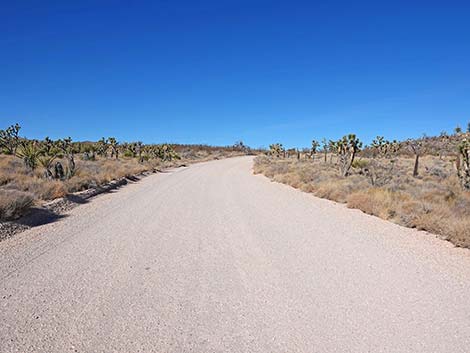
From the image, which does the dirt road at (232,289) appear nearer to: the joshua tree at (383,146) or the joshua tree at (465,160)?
the joshua tree at (465,160)

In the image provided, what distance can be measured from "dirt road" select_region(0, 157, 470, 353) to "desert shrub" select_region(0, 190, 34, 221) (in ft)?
3.22

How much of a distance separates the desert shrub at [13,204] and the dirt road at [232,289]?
0.98 meters

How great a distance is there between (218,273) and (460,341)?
3.22 metres

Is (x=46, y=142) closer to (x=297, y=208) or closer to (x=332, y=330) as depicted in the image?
(x=297, y=208)

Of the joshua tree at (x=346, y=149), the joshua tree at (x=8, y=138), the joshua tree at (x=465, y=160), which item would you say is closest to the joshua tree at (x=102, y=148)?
the joshua tree at (x=8, y=138)

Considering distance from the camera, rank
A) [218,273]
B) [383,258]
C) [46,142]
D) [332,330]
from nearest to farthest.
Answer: [332,330] → [218,273] → [383,258] → [46,142]

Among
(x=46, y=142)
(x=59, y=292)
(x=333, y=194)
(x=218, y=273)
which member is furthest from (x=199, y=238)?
(x=46, y=142)

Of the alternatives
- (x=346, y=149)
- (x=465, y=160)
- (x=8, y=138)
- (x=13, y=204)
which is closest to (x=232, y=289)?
(x=13, y=204)

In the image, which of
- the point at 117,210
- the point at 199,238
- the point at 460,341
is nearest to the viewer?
the point at 460,341

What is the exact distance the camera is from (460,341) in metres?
3.37

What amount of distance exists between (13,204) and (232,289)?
7116mm

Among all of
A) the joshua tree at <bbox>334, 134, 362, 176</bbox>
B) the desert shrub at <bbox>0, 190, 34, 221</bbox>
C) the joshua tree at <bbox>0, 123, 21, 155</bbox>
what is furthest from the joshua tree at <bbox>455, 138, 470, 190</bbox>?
the joshua tree at <bbox>0, 123, 21, 155</bbox>

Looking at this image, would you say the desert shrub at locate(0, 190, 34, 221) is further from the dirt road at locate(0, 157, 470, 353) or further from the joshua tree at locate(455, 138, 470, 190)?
the joshua tree at locate(455, 138, 470, 190)

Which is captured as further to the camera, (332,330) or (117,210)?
(117,210)
